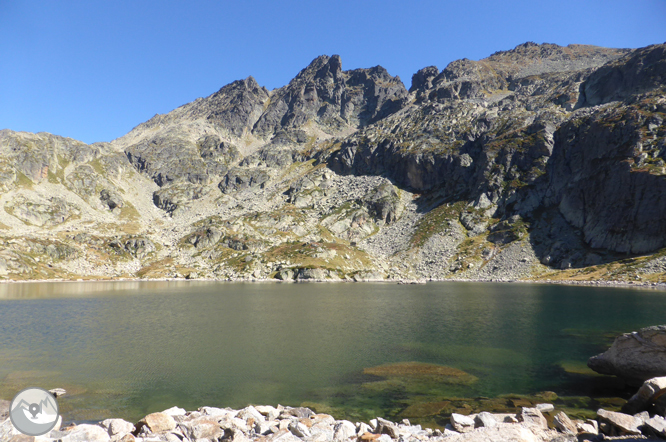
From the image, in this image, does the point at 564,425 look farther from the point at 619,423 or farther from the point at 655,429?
the point at 655,429

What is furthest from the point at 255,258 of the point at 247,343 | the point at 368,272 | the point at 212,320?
the point at 247,343

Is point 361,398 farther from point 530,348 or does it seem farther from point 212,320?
point 212,320

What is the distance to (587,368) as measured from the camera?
27.3 m

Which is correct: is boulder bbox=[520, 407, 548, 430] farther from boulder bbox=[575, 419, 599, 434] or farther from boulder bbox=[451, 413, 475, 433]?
boulder bbox=[451, 413, 475, 433]

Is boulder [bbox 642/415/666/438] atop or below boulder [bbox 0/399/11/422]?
atop

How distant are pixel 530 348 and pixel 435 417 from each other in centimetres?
1970

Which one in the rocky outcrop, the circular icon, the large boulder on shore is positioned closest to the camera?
the circular icon

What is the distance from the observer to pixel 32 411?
1048 centimetres

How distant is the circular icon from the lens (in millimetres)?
10367

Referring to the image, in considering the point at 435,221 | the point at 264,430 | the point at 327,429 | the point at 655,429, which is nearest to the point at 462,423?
the point at 327,429

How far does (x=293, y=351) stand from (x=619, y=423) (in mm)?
24937

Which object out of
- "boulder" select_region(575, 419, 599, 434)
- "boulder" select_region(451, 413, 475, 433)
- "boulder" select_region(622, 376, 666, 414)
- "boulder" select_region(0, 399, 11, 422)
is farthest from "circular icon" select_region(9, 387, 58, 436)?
"boulder" select_region(622, 376, 666, 414)

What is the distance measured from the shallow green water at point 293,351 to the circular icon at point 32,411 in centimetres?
1034

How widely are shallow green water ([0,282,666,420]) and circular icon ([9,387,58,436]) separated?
10340 mm
